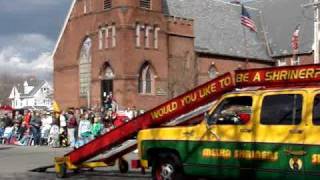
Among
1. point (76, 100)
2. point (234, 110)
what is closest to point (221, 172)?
point (234, 110)

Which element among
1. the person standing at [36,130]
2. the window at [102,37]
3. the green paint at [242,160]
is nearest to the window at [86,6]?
the window at [102,37]

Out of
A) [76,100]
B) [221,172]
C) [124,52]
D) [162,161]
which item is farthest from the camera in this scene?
[76,100]

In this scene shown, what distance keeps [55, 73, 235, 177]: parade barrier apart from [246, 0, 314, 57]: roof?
174 feet

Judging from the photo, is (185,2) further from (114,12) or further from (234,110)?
(234,110)

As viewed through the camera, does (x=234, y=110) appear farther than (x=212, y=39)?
No

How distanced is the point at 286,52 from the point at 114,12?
870 inches

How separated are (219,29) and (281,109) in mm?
57024

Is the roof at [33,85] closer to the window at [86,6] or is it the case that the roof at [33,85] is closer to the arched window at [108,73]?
the window at [86,6]

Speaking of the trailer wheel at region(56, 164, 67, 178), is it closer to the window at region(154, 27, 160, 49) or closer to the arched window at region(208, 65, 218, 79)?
the window at region(154, 27, 160, 49)

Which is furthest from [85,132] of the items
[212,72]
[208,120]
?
[212,72]

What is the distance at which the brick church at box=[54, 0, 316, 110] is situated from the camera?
Answer: 5488cm

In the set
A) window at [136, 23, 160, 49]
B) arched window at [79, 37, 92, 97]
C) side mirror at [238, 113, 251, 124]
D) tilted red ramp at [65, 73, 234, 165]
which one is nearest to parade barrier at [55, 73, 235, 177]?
tilted red ramp at [65, 73, 234, 165]

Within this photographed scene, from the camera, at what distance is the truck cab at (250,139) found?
1003 centimetres

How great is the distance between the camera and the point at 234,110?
442 inches
